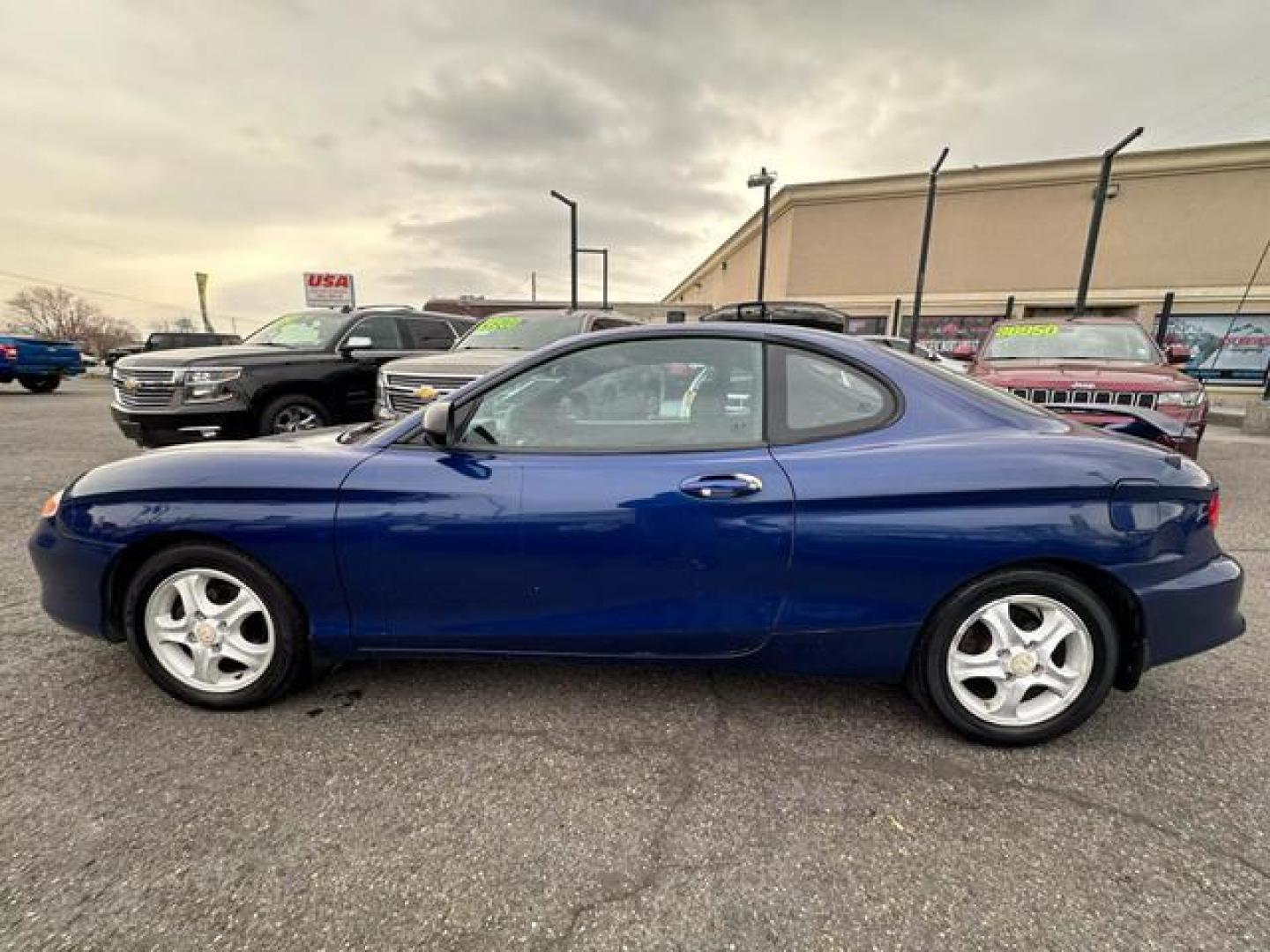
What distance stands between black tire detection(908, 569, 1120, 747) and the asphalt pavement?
8cm

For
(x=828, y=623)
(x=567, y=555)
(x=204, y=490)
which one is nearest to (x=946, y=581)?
(x=828, y=623)

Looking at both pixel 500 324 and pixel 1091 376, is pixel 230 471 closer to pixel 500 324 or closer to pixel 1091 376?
pixel 500 324

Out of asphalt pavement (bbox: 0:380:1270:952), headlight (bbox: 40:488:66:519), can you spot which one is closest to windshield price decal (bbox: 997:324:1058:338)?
asphalt pavement (bbox: 0:380:1270:952)

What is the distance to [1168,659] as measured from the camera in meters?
2.11

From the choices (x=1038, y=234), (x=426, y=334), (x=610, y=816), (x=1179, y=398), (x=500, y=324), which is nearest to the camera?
(x=610, y=816)

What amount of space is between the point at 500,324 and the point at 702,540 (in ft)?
18.6

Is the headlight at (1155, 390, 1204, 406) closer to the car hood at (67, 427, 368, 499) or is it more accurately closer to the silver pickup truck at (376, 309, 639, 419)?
the silver pickup truck at (376, 309, 639, 419)

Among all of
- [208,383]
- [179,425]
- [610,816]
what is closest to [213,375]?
[208,383]

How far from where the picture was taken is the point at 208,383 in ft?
19.1

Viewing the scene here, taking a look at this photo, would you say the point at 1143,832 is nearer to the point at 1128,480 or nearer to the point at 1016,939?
the point at 1016,939

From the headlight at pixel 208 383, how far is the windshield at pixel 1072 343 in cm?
790

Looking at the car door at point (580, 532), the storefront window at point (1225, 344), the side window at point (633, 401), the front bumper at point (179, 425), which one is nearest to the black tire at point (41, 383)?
the front bumper at point (179, 425)

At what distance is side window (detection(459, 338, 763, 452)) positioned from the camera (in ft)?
7.27

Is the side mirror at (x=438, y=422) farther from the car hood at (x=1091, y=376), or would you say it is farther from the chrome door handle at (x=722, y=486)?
the car hood at (x=1091, y=376)
